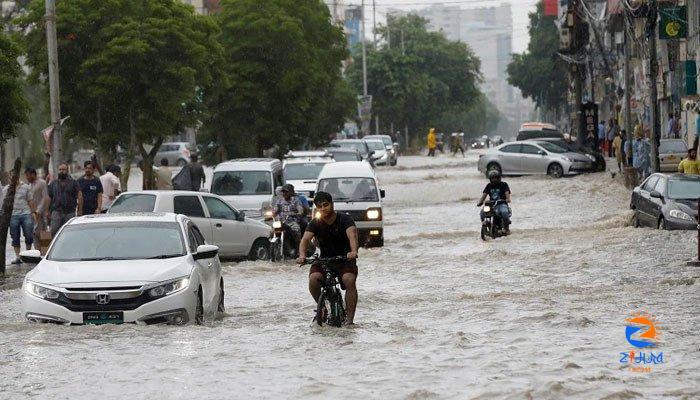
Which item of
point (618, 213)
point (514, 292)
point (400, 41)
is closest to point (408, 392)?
point (514, 292)

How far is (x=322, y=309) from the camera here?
1527 cm

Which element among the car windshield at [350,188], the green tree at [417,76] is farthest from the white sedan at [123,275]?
the green tree at [417,76]

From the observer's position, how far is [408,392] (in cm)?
1143

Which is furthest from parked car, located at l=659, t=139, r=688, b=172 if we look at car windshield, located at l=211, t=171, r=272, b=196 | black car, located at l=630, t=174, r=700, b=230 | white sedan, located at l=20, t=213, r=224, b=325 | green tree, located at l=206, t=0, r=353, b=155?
white sedan, located at l=20, t=213, r=224, b=325

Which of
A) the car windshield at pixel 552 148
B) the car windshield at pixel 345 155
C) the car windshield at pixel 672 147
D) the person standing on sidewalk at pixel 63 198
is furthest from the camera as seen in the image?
the car windshield at pixel 552 148

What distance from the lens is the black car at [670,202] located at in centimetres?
2788

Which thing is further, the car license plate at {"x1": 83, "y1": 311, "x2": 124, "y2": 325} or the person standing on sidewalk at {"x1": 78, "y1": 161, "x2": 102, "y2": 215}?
the person standing on sidewalk at {"x1": 78, "y1": 161, "x2": 102, "y2": 215}

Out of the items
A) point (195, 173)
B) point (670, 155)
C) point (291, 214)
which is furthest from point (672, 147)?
point (291, 214)

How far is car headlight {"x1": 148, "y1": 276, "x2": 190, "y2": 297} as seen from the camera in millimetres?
15000

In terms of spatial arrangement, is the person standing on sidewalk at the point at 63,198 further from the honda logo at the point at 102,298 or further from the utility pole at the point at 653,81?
the utility pole at the point at 653,81

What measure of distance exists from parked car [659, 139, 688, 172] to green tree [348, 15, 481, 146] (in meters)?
64.7

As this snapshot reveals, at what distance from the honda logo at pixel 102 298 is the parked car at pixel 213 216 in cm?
999

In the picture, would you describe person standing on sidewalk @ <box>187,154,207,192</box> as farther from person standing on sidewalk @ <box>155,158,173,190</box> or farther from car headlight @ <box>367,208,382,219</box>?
car headlight @ <box>367,208,382,219</box>

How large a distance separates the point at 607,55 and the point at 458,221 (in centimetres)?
4539
